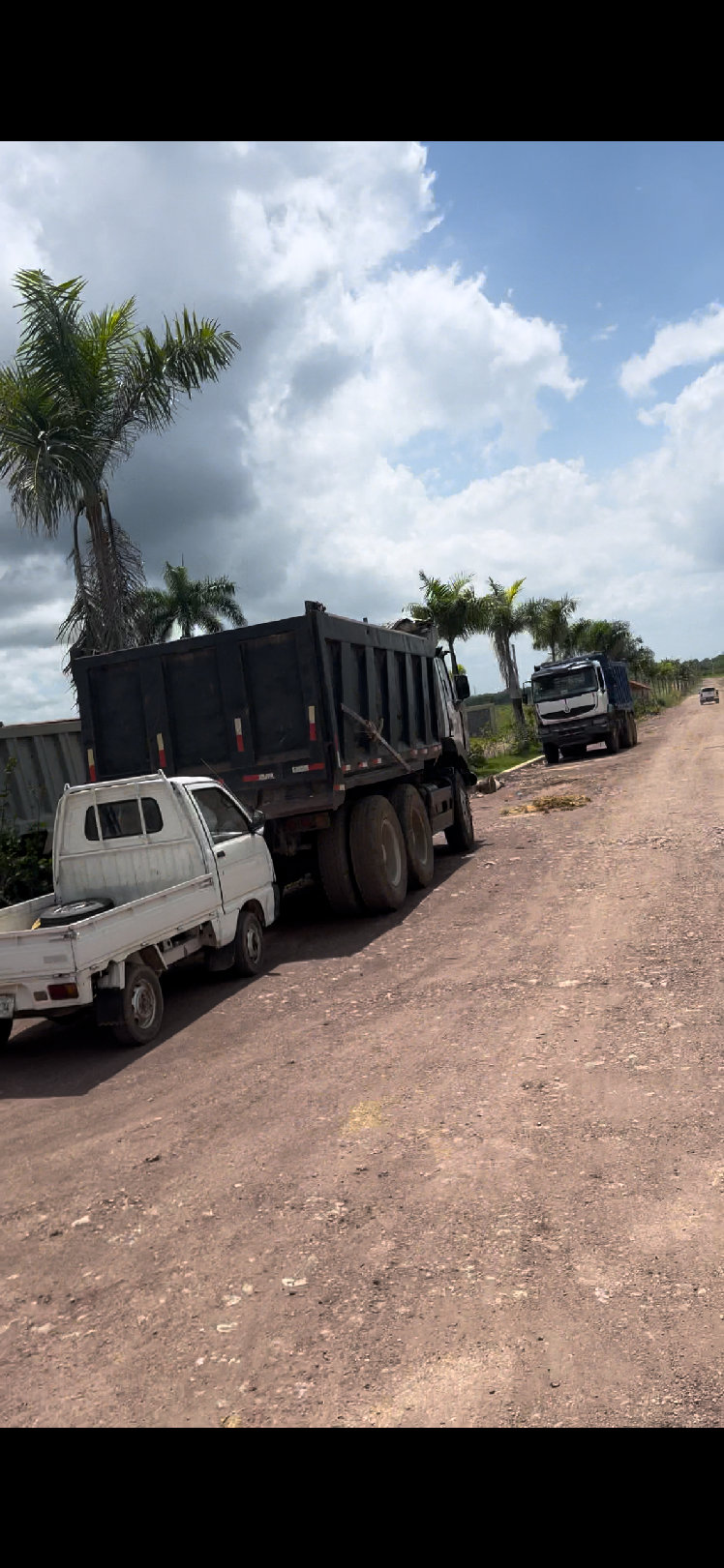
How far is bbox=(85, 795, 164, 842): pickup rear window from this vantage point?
8883 millimetres

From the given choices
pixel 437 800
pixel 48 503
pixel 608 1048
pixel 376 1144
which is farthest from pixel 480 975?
pixel 48 503

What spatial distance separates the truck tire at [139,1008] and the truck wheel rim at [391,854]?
12.5 feet

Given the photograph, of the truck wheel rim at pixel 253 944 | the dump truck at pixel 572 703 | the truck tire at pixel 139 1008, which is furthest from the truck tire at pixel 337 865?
the dump truck at pixel 572 703

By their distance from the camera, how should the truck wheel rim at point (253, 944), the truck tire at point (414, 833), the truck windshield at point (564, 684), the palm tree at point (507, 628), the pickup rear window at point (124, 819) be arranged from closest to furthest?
the pickup rear window at point (124, 819)
the truck wheel rim at point (253, 944)
the truck tire at point (414, 833)
the truck windshield at point (564, 684)
the palm tree at point (507, 628)

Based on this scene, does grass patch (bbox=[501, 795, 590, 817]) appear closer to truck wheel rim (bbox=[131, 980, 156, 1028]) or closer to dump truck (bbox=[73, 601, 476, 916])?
dump truck (bbox=[73, 601, 476, 916])

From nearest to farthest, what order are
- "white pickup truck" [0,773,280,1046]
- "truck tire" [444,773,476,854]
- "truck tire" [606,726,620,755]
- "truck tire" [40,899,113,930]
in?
"white pickup truck" [0,773,280,1046] → "truck tire" [40,899,113,930] → "truck tire" [444,773,476,854] → "truck tire" [606,726,620,755]

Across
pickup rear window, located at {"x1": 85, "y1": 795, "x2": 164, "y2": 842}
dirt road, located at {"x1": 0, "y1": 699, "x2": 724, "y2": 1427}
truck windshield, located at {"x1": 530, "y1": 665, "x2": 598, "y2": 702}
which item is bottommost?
dirt road, located at {"x1": 0, "y1": 699, "x2": 724, "y2": 1427}

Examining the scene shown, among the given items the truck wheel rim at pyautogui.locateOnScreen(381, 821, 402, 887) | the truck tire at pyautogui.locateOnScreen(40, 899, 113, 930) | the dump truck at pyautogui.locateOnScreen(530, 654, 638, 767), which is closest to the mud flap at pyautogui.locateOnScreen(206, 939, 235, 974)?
the truck tire at pyautogui.locateOnScreen(40, 899, 113, 930)

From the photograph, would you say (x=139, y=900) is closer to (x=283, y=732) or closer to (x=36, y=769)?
(x=283, y=732)

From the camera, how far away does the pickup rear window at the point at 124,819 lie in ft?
29.1

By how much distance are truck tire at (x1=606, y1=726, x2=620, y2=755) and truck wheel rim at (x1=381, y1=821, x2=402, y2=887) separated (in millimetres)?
20733

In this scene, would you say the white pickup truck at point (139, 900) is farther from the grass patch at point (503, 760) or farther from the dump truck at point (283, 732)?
the grass patch at point (503, 760)

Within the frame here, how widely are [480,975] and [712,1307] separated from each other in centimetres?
452
